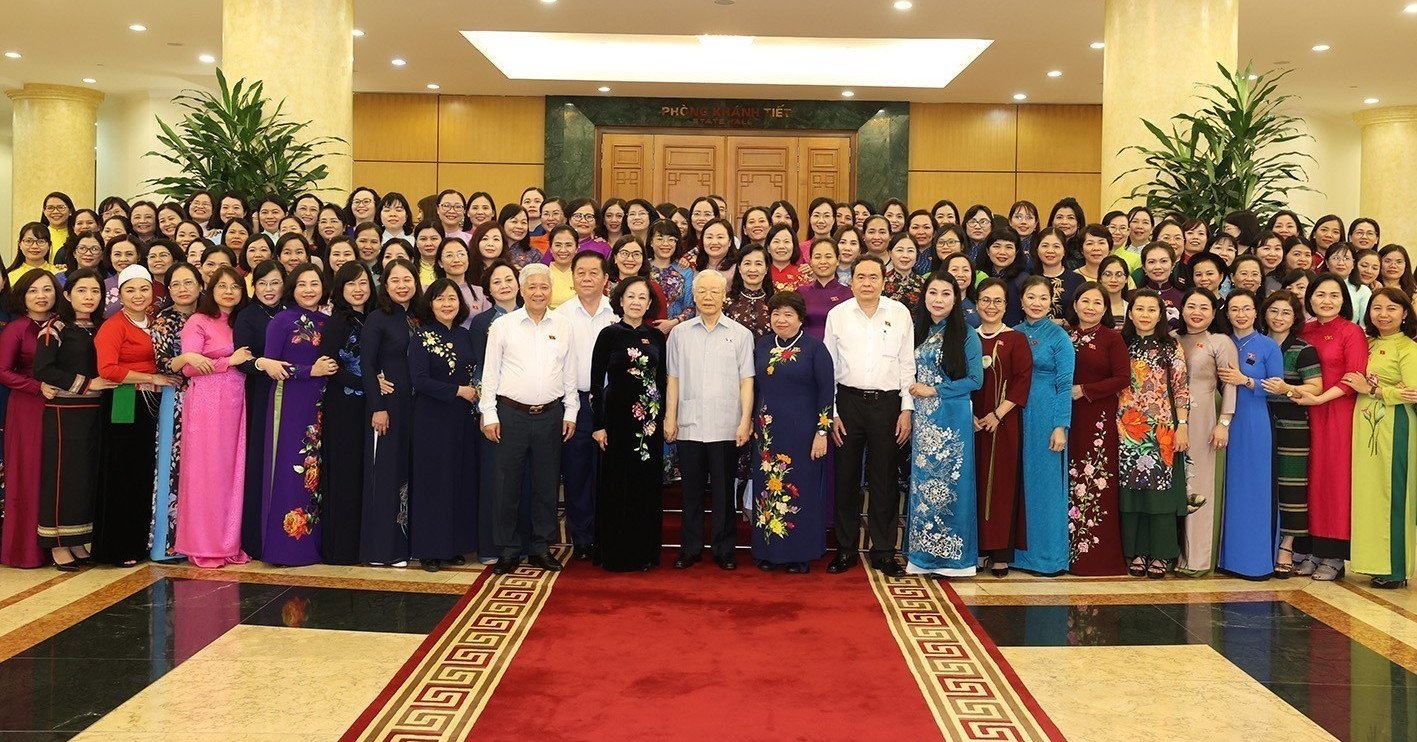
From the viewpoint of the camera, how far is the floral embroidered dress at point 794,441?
18.1 feet

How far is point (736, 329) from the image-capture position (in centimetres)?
559

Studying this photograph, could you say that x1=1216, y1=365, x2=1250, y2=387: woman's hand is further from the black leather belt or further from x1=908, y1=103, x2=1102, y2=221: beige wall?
x1=908, y1=103, x2=1102, y2=221: beige wall

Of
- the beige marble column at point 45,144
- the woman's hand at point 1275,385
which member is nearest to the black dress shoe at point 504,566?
the woman's hand at point 1275,385

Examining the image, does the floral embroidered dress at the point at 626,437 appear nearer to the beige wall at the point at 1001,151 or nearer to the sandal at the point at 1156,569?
the sandal at the point at 1156,569

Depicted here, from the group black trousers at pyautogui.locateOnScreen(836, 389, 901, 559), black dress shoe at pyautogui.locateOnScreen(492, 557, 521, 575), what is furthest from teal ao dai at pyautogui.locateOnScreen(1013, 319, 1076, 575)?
black dress shoe at pyautogui.locateOnScreen(492, 557, 521, 575)

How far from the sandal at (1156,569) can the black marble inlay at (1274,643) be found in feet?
1.64

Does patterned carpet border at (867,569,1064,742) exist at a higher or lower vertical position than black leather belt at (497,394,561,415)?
lower

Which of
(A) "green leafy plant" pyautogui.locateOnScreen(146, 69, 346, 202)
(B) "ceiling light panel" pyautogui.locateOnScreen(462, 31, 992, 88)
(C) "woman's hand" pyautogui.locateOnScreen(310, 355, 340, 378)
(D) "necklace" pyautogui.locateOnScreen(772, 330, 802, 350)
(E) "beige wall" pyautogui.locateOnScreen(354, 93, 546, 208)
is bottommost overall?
(C) "woman's hand" pyautogui.locateOnScreen(310, 355, 340, 378)

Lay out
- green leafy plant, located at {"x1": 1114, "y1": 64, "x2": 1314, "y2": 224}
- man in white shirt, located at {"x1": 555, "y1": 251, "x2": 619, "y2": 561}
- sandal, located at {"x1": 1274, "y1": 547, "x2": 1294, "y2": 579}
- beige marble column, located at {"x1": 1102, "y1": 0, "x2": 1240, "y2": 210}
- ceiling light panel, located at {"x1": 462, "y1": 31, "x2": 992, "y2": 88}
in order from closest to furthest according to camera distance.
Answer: sandal, located at {"x1": 1274, "y1": 547, "x2": 1294, "y2": 579} → man in white shirt, located at {"x1": 555, "y1": 251, "x2": 619, "y2": 561} → green leafy plant, located at {"x1": 1114, "y1": 64, "x2": 1314, "y2": 224} → beige marble column, located at {"x1": 1102, "y1": 0, "x2": 1240, "y2": 210} → ceiling light panel, located at {"x1": 462, "y1": 31, "x2": 992, "y2": 88}

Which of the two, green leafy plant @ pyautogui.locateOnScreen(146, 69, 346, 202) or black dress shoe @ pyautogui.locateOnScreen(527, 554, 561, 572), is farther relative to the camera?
green leafy plant @ pyautogui.locateOnScreen(146, 69, 346, 202)

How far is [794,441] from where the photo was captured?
18.2 feet

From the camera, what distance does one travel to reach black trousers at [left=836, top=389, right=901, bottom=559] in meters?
5.54

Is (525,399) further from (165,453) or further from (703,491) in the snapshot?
(165,453)

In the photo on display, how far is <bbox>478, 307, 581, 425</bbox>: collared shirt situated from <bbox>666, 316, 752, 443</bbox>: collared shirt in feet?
2.14
